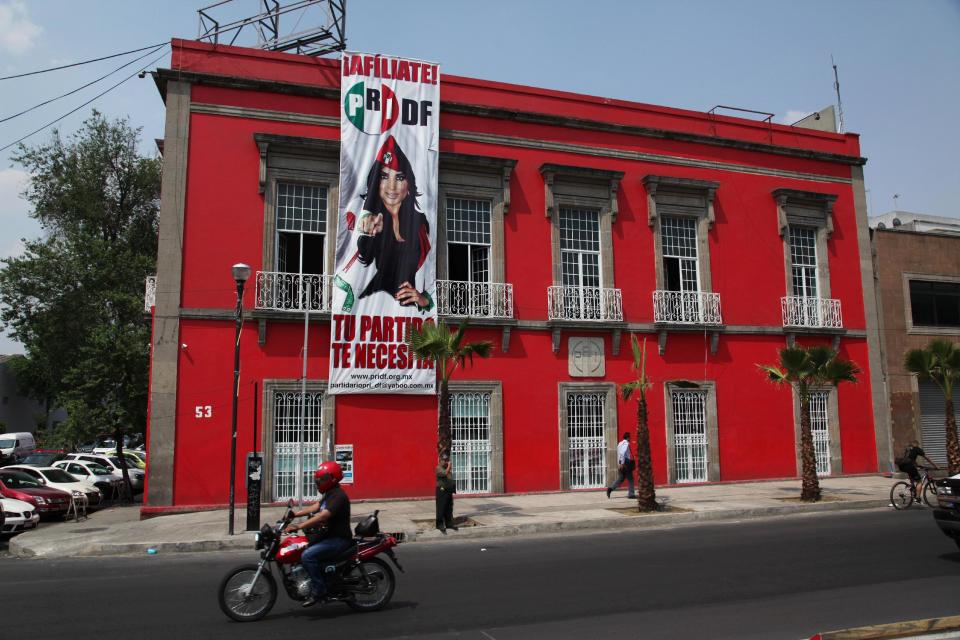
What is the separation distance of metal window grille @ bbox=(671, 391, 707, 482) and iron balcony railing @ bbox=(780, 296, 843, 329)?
13.1 ft

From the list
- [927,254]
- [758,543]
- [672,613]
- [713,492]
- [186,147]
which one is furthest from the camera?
[927,254]

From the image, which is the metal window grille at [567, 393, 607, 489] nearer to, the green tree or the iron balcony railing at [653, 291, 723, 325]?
the iron balcony railing at [653, 291, 723, 325]

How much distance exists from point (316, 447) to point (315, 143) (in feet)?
24.7

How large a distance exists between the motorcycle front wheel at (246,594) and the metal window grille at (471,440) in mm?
10961

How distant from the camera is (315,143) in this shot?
17.5 metres

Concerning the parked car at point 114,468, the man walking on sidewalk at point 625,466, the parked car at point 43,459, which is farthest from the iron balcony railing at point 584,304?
the parked car at point 43,459

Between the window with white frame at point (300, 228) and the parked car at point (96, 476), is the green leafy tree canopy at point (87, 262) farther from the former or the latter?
the window with white frame at point (300, 228)

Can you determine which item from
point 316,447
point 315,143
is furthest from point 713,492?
point 315,143

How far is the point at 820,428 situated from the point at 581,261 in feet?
30.7

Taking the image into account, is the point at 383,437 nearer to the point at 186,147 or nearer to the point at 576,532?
the point at 576,532

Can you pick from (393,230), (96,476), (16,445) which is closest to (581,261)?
(393,230)

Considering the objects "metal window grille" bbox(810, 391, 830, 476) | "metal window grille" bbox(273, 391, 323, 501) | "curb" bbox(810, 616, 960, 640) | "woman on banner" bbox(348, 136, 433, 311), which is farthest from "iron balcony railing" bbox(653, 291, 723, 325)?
"curb" bbox(810, 616, 960, 640)

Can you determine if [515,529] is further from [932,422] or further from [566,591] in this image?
[932,422]

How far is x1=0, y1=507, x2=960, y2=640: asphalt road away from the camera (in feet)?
22.1
